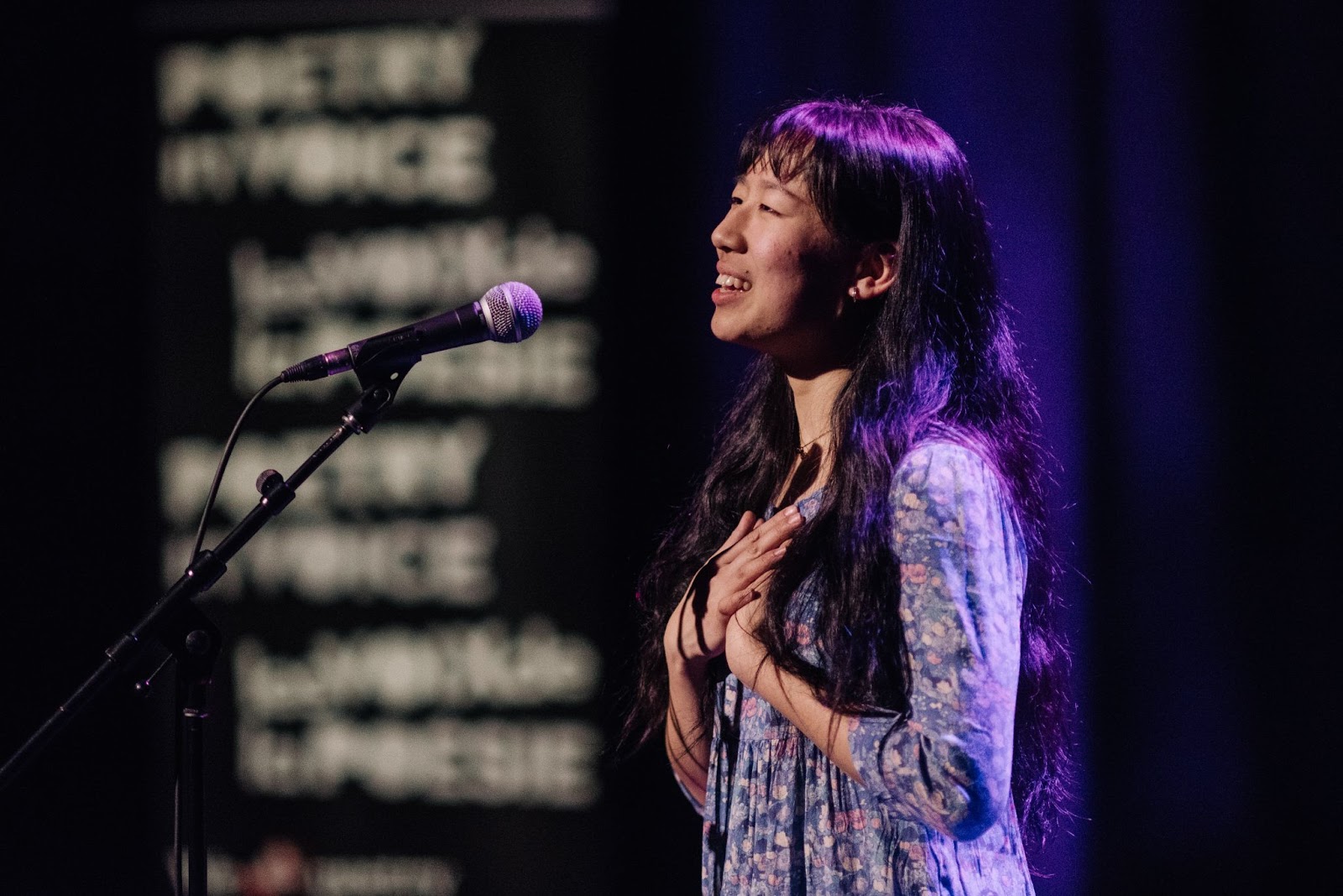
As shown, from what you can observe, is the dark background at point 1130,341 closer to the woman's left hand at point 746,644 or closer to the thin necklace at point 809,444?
the thin necklace at point 809,444

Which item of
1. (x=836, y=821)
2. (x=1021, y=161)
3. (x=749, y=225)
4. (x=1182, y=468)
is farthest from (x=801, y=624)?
(x=1021, y=161)

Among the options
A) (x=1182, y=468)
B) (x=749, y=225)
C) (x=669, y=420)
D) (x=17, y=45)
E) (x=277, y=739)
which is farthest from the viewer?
(x=17, y=45)

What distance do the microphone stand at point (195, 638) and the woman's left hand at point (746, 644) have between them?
53 centimetres

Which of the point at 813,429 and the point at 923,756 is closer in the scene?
the point at 923,756

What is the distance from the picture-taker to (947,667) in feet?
4.46

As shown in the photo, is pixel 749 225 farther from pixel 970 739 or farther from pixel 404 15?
pixel 404 15

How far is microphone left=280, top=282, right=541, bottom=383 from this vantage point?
1.56 meters

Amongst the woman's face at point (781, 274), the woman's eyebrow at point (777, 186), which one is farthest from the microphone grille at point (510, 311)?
the woman's eyebrow at point (777, 186)

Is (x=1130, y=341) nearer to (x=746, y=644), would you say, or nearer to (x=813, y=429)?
(x=813, y=429)

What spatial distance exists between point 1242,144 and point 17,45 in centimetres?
297

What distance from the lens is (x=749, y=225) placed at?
1702mm

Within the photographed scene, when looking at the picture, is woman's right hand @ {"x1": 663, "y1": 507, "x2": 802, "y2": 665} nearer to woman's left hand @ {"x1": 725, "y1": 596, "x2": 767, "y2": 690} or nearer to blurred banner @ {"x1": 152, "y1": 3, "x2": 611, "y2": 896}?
woman's left hand @ {"x1": 725, "y1": 596, "x2": 767, "y2": 690}

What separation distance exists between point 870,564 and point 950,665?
17 centimetres

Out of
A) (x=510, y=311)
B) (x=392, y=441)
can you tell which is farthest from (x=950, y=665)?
(x=392, y=441)
